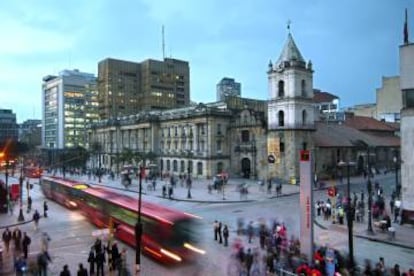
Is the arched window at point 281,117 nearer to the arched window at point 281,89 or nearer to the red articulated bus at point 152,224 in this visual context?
the arched window at point 281,89

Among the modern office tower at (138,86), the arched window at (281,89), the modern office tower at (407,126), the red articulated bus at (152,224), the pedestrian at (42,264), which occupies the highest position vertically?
the modern office tower at (138,86)

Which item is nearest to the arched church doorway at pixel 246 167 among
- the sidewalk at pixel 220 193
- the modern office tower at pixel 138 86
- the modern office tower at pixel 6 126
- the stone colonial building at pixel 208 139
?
the stone colonial building at pixel 208 139

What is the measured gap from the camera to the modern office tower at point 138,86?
15862cm

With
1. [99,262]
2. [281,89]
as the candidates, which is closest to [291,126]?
[281,89]

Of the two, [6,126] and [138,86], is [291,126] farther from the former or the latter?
[6,126]

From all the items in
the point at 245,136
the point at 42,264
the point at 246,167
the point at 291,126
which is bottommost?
the point at 42,264

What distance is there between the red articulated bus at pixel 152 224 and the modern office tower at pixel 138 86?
130 meters

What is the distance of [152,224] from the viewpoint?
20.9m

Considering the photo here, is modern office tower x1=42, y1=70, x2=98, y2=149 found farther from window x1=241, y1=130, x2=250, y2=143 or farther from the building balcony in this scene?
the building balcony

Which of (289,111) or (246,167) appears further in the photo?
(246,167)

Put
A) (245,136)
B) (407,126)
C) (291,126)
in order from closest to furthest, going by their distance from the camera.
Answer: (407,126), (291,126), (245,136)

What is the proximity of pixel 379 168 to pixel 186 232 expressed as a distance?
65.0 metres

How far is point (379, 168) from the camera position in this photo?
7581cm

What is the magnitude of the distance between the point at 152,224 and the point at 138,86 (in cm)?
15133
